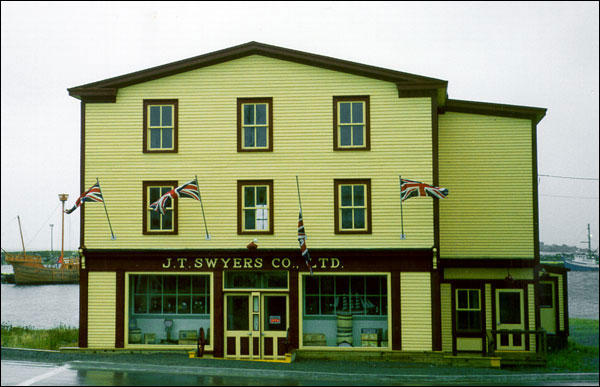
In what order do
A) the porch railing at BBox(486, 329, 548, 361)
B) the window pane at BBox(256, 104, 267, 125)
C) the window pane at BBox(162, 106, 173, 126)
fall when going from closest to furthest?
the porch railing at BBox(486, 329, 548, 361) → the window pane at BBox(256, 104, 267, 125) → the window pane at BBox(162, 106, 173, 126)

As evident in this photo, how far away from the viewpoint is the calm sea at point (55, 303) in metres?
43.5

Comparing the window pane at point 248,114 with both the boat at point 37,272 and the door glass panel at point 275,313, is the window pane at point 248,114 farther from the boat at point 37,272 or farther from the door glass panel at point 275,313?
the boat at point 37,272

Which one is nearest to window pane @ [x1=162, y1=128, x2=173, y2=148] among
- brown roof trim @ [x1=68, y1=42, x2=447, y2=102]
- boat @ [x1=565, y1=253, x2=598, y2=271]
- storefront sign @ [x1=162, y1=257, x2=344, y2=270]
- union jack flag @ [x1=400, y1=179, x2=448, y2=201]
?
brown roof trim @ [x1=68, y1=42, x2=447, y2=102]

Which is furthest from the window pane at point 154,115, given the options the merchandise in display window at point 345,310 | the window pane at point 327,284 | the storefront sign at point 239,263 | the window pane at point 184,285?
the window pane at point 327,284

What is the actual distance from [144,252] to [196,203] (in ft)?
8.25

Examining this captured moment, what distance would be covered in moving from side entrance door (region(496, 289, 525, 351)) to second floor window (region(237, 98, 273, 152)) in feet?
33.8

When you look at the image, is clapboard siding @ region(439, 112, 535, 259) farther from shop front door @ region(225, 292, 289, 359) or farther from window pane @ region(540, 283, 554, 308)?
shop front door @ region(225, 292, 289, 359)

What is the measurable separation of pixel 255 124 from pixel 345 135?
10.6 ft

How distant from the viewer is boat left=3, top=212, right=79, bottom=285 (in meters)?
80.3

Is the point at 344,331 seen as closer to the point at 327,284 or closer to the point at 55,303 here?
the point at 327,284

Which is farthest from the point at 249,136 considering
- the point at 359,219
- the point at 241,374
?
the point at 241,374

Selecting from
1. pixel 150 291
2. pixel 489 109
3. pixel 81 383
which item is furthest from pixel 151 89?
pixel 489 109

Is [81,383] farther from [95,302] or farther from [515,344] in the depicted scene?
[515,344]

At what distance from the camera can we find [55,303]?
6550 centimetres
